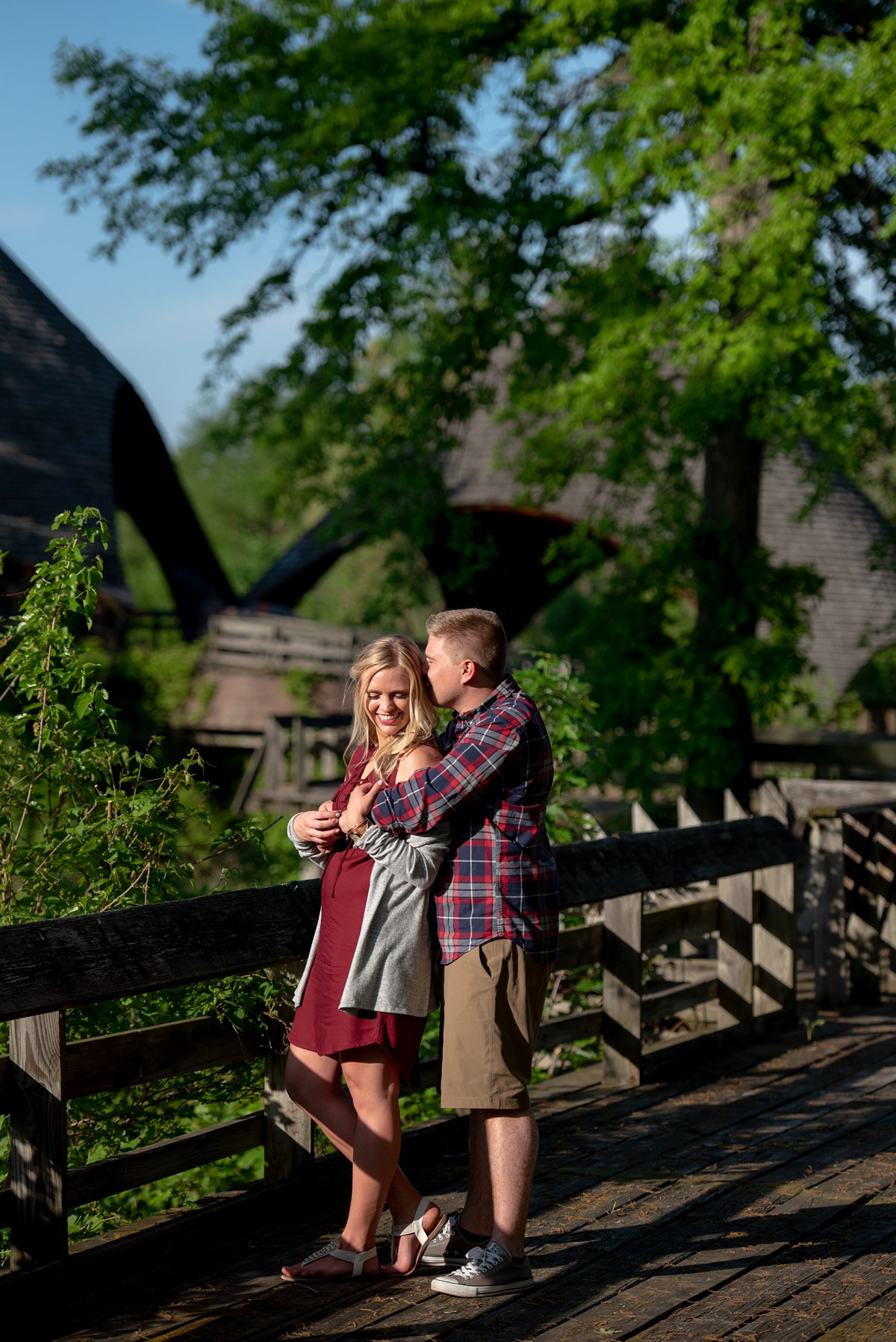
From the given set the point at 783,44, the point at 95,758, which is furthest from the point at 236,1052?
the point at 783,44

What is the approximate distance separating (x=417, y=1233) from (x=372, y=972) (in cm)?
76

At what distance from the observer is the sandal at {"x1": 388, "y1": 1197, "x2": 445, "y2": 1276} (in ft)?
12.3

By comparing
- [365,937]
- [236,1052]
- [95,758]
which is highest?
[95,758]

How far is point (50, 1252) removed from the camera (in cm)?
352

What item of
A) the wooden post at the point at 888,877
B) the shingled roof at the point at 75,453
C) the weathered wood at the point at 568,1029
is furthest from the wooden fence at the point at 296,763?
→ the weathered wood at the point at 568,1029

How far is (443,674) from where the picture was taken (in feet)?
12.2

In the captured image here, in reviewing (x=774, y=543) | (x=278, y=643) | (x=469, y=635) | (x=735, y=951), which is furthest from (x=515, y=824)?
(x=774, y=543)

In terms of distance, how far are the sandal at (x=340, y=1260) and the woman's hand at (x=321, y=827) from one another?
1069 millimetres

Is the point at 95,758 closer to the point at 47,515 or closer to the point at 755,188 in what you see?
the point at 755,188

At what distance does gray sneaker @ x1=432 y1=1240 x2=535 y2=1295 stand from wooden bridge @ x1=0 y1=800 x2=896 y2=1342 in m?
0.04

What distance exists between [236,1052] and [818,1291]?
1776 mm

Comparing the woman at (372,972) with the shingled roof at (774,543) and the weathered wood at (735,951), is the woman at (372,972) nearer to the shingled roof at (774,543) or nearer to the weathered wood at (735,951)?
the weathered wood at (735,951)

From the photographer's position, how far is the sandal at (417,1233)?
3.75m

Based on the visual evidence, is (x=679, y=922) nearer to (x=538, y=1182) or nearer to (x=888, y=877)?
(x=538, y=1182)
